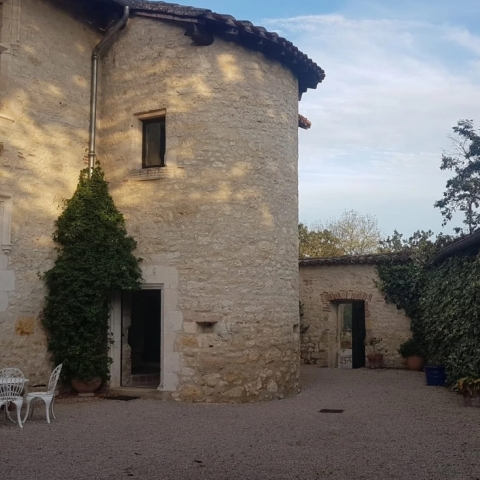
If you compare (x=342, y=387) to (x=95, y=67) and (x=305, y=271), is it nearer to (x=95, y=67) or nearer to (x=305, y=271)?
(x=305, y=271)

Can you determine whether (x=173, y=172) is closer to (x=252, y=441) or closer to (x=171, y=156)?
(x=171, y=156)

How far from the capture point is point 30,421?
279 inches

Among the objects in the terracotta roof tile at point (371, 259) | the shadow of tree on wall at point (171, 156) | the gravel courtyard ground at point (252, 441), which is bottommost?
the gravel courtyard ground at point (252, 441)

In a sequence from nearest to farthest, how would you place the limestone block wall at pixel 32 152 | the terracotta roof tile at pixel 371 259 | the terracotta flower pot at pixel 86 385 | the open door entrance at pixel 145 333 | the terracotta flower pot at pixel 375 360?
the limestone block wall at pixel 32 152 → the terracotta flower pot at pixel 86 385 → the open door entrance at pixel 145 333 → the terracotta flower pot at pixel 375 360 → the terracotta roof tile at pixel 371 259

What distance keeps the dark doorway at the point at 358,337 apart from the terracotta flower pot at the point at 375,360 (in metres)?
3.38

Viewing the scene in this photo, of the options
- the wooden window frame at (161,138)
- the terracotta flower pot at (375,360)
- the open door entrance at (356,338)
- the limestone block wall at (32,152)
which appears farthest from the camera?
the open door entrance at (356,338)

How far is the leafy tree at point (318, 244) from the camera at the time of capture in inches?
1059

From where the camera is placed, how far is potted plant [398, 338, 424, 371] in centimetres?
1296

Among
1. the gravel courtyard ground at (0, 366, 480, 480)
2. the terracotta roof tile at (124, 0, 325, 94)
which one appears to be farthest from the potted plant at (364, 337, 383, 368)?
the terracotta roof tile at (124, 0, 325, 94)

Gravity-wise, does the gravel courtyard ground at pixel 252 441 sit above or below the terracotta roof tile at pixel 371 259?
below

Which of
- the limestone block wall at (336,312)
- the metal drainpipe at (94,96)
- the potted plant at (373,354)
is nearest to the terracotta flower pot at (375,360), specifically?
the potted plant at (373,354)

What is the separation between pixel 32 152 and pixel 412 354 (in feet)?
30.1

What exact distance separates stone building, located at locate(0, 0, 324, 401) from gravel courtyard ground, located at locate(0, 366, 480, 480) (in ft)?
3.29

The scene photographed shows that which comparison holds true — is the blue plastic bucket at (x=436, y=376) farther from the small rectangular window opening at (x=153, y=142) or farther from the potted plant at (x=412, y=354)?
the small rectangular window opening at (x=153, y=142)
